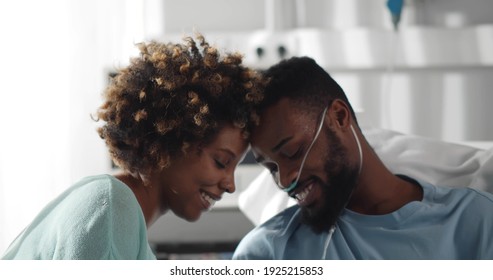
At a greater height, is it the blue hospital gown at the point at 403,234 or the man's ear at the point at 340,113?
the man's ear at the point at 340,113

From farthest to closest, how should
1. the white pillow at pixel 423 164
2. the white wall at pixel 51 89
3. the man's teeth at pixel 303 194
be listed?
the white wall at pixel 51 89
the white pillow at pixel 423 164
the man's teeth at pixel 303 194

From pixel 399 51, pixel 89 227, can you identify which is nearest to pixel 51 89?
pixel 399 51

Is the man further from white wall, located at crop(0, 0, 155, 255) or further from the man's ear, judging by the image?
white wall, located at crop(0, 0, 155, 255)

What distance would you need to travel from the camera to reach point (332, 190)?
1081 millimetres

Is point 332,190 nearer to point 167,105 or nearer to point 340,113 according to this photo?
point 340,113

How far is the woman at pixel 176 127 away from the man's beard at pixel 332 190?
16 cm

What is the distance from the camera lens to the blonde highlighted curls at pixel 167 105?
953 mm

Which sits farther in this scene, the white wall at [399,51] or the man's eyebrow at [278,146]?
the white wall at [399,51]

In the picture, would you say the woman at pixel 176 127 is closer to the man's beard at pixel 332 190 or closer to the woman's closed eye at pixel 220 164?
the woman's closed eye at pixel 220 164

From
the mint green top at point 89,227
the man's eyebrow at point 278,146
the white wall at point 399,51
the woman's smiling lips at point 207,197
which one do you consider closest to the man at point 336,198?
the man's eyebrow at point 278,146

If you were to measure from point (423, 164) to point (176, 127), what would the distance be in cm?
57

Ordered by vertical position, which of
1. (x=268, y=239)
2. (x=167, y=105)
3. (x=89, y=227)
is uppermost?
(x=167, y=105)
